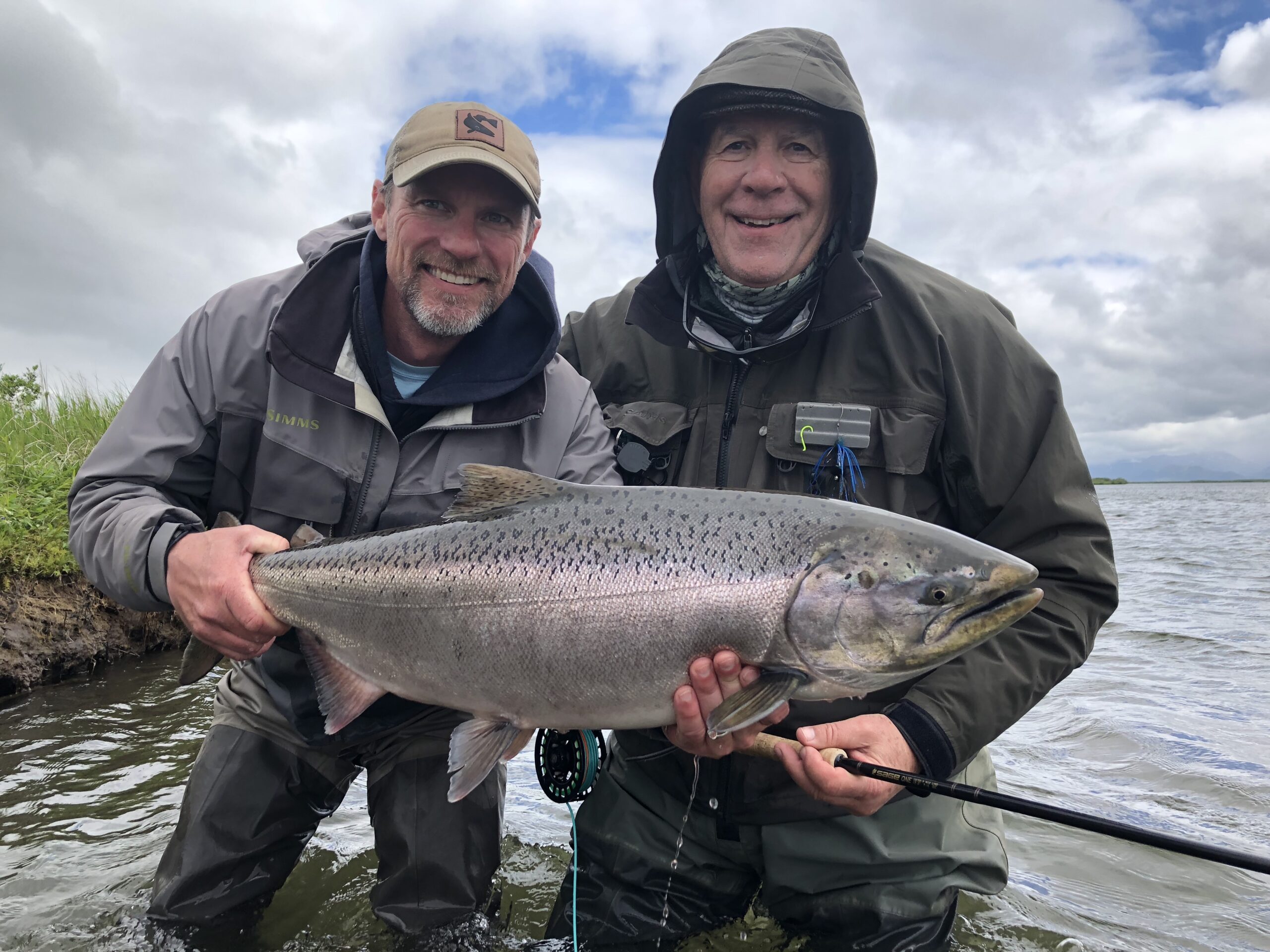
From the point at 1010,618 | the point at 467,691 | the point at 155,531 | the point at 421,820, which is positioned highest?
the point at 155,531

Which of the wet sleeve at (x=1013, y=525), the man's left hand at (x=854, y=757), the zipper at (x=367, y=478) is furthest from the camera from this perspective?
the zipper at (x=367, y=478)

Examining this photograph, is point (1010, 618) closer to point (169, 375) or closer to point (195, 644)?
point (195, 644)

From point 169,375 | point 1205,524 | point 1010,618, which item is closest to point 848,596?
point 1010,618

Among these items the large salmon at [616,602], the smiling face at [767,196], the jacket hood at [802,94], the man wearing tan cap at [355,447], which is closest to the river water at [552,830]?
the man wearing tan cap at [355,447]

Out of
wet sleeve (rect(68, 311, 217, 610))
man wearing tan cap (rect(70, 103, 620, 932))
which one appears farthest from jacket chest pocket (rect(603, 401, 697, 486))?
wet sleeve (rect(68, 311, 217, 610))

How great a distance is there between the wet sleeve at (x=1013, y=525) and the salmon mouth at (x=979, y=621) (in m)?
0.48

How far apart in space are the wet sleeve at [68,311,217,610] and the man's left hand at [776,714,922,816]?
2.24 m

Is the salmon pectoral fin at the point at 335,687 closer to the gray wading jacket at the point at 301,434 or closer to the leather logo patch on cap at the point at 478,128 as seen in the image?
the gray wading jacket at the point at 301,434

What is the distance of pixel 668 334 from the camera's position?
385cm

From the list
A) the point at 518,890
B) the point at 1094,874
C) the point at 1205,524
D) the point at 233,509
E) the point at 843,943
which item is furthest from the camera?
the point at 1205,524

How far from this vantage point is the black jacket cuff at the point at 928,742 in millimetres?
3021

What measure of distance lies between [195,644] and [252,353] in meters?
1.14

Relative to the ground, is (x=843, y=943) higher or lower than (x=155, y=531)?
lower

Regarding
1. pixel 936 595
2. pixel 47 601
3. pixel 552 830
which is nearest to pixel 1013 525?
pixel 936 595
